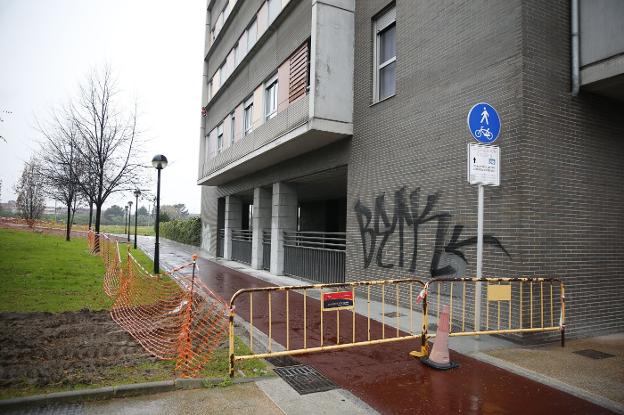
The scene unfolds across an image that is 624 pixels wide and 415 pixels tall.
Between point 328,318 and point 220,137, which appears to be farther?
point 220,137

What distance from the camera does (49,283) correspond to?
1053 centimetres

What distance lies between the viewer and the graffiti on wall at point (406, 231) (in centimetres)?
759

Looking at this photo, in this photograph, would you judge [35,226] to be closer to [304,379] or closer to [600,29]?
[304,379]

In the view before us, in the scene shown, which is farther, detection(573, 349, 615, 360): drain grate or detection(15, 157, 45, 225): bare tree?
detection(15, 157, 45, 225): bare tree

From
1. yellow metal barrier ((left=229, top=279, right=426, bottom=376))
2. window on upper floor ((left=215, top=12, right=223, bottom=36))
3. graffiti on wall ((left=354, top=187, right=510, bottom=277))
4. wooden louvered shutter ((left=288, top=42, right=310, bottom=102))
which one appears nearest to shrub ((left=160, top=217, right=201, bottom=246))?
window on upper floor ((left=215, top=12, right=223, bottom=36))

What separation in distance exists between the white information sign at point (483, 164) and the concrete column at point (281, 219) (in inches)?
388

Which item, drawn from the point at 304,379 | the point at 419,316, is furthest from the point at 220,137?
the point at 304,379

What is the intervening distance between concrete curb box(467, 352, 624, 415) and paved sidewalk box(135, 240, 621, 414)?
0.02m

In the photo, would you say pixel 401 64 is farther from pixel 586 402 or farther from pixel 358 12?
pixel 586 402

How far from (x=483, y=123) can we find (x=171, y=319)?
6.08 metres

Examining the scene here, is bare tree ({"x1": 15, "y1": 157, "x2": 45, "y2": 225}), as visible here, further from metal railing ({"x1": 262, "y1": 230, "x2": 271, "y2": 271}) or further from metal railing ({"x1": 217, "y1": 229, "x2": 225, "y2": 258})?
metal railing ({"x1": 262, "y1": 230, "x2": 271, "y2": 271})

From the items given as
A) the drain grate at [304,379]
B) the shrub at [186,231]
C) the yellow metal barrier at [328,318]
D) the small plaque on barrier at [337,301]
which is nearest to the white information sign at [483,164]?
the yellow metal barrier at [328,318]

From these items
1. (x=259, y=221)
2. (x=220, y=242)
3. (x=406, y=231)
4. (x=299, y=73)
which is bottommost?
(x=220, y=242)

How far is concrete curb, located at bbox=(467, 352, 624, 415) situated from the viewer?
4098 mm
